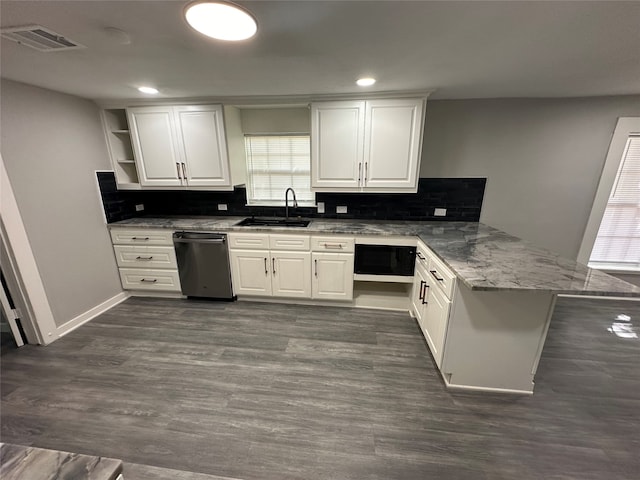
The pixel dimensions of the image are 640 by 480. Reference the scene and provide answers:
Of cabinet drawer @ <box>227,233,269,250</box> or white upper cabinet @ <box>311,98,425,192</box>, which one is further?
cabinet drawer @ <box>227,233,269,250</box>

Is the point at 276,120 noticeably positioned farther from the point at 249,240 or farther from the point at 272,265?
the point at 272,265

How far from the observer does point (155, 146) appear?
2900 mm

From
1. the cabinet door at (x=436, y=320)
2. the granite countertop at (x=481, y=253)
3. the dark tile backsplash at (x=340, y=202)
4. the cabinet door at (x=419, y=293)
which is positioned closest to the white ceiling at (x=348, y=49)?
the dark tile backsplash at (x=340, y=202)

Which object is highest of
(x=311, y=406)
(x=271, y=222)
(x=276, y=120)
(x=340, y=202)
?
(x=276, y=120)

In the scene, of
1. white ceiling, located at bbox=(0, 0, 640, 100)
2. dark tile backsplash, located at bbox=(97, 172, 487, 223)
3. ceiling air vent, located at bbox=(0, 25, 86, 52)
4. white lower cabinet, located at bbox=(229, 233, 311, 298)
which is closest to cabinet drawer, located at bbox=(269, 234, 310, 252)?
white lower cabinet, located at bbox=(229, 233, 311, 298)

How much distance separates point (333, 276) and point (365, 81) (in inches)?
74.2

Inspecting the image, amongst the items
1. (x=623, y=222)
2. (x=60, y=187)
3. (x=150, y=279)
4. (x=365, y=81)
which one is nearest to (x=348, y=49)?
(x=365, y=81)

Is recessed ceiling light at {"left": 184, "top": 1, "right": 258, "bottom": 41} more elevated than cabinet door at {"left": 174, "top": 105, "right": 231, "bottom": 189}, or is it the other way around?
recessed ceiling light at {"left": 184, "top": 1, "right": 258, "bottom": 41}

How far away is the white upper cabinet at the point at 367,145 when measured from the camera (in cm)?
253

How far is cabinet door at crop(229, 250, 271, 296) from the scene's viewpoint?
2900 millimetres

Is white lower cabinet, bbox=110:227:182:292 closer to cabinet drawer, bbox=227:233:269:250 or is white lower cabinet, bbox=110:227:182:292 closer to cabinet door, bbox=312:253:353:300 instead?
cabinet drawer, bbox=227:233:269:250

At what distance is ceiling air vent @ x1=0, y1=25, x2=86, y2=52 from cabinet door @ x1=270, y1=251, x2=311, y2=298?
2106 millimetres

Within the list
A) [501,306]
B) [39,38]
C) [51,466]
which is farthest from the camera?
[501,306]

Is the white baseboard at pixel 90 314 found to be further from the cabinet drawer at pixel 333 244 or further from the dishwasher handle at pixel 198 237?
the cabinet drawer at pixel 333 244
